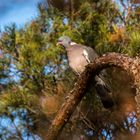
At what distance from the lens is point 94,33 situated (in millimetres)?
3883

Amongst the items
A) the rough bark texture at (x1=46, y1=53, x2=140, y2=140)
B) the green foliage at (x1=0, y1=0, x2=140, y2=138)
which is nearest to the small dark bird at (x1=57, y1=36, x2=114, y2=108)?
the green foliage at (x1=0, y1=0, x2=140, y2=138)

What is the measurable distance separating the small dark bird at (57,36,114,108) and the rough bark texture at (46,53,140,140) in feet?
4.23

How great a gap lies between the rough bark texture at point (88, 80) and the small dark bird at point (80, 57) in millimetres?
1288

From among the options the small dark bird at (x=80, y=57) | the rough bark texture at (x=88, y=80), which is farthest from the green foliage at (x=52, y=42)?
the rough bark texture at (x=88, y=80)

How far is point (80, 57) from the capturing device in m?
3.72

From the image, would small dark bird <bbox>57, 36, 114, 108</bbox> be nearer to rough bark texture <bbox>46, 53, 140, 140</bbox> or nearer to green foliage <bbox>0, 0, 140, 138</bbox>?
green foliage <bbox>0, 0, 140, 138</bbox>

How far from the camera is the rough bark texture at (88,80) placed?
1.61 m

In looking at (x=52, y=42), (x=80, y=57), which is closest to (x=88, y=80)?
(x=80, y=57)

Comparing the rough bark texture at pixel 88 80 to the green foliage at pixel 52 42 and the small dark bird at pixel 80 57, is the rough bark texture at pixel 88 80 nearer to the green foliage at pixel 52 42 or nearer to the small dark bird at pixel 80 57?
the small dark bird at pixel 80 57

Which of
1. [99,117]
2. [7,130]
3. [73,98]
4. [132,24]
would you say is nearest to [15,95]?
[7,130]

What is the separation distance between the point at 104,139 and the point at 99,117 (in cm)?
23

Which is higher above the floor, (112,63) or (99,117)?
(99,117)

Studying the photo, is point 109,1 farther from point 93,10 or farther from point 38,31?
point 38,31

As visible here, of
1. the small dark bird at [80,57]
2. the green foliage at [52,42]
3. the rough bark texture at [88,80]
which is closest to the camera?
the rough bark texture at [88,80]
